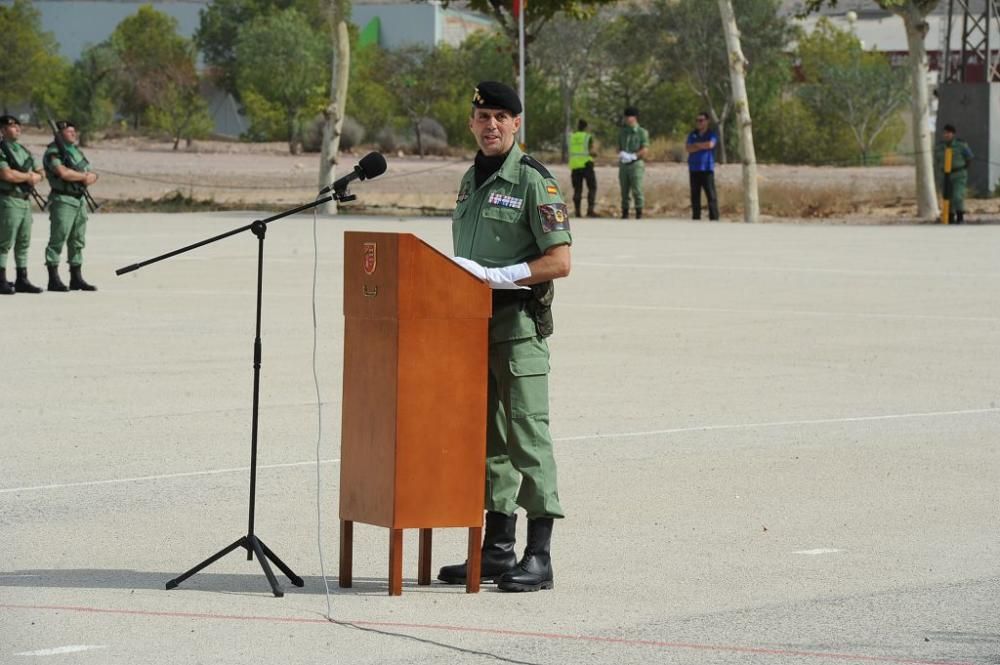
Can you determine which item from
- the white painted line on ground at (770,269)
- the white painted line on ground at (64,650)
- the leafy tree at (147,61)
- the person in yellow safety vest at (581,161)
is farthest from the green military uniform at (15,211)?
the leafy tree at (147,61)

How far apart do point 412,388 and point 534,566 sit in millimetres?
922

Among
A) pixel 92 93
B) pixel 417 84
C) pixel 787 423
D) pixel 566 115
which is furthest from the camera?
pixel 92 93

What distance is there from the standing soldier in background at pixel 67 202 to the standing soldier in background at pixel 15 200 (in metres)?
0.22

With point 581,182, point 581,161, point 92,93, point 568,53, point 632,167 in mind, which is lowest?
point 581,182

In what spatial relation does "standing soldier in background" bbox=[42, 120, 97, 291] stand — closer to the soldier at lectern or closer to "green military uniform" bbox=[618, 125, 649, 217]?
the soldier at lectern

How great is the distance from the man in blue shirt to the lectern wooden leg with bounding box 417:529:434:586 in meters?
26.2

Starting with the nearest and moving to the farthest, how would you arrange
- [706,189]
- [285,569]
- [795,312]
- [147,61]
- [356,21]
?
1. [285,569]
2. [795,312]
3. [706,189]
4. [147,61]
5. [356,21]

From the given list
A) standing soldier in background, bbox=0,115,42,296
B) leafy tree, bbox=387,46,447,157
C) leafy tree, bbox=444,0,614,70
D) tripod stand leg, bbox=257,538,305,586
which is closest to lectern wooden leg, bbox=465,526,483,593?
tripod stand leg, bbox=257,538,305,586

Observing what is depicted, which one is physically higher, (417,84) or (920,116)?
(417,84)

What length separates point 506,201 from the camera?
696 centimetres

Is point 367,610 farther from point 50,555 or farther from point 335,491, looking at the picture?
point 335,491

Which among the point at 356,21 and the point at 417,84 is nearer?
the point at 417,84

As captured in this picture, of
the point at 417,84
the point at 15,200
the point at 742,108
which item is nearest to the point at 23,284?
the point at 15,200

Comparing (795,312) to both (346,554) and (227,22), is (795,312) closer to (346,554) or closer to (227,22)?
(346,554)
